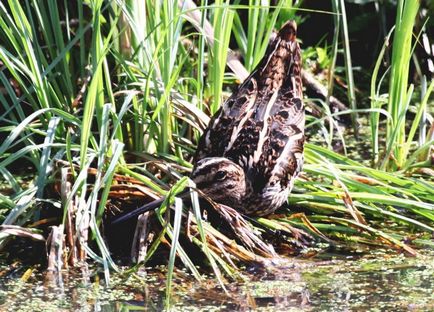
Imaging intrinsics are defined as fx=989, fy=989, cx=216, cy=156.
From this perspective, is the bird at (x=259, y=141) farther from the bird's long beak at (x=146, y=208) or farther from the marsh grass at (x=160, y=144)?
the marsh grass at (x=160, y=144)

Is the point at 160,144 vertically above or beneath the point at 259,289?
above

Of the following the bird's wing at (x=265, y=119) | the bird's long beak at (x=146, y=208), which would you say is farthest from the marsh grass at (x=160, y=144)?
the bird's wing at (x=265, y=119)

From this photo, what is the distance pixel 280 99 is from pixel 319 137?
3.92 feet

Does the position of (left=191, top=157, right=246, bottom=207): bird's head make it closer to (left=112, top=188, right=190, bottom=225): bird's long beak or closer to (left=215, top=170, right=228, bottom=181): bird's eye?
(left=215, top=170, right=228, bottom=181): bird's eye

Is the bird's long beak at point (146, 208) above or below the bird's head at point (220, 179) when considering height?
below

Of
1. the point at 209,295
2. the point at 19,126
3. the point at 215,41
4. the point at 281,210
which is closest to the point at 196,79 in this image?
the point at 215,41

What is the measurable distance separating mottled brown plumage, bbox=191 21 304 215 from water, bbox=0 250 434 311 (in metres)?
0.46

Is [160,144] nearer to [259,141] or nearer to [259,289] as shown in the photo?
[259,141]

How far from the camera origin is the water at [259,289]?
164 inches

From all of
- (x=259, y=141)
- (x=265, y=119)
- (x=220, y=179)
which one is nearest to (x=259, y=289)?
(x=220, y=179)

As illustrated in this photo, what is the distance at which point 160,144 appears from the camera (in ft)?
17.6

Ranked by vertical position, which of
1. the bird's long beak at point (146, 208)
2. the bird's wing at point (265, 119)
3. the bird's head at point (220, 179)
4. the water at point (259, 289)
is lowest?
the water at point (259, 289)

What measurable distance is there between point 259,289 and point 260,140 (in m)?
1.03

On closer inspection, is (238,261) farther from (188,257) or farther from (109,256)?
(109,256)
